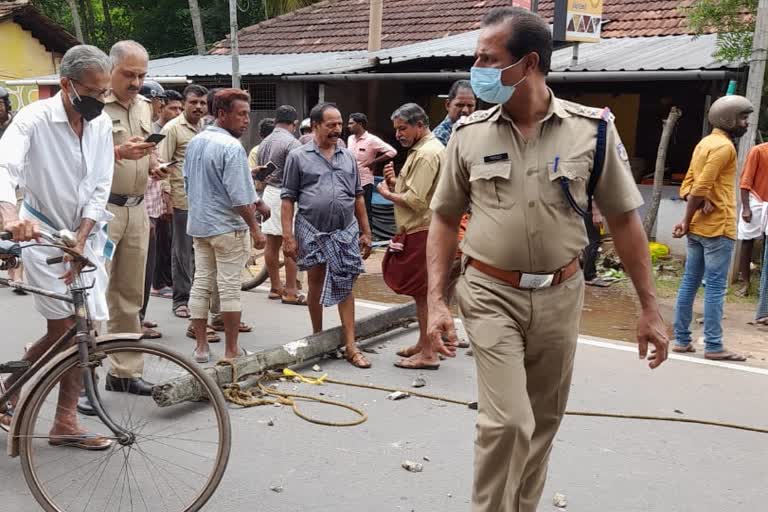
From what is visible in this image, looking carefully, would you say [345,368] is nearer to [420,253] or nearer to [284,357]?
[284,357]

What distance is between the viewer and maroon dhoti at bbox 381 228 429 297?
6.06 m

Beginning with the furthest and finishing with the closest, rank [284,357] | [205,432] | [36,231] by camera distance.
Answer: [284,357] → [205,432] → [36,231]

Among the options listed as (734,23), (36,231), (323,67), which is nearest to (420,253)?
(36,231)

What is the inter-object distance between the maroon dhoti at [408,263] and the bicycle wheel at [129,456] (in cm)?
204

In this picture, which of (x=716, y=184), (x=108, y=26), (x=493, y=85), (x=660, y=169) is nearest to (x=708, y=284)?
(x=716, y=184)

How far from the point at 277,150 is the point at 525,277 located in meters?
5.72

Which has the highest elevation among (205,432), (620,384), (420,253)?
(420,253)

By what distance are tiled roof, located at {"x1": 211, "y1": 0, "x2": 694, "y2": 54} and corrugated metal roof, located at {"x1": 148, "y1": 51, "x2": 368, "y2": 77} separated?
0.91m

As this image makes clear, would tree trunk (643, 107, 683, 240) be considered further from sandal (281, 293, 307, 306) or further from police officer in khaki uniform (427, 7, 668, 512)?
police officer in khaki uniform (427, 7, 668, 512)

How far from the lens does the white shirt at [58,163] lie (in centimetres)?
406

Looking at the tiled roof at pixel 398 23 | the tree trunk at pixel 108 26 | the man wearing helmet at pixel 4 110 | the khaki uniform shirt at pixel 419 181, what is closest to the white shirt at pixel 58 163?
the khaki uniform shirt at pixel 419 181

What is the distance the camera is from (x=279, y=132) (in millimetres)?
8617

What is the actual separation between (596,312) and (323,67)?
8.69 meters

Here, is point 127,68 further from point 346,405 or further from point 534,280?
point 534,280
